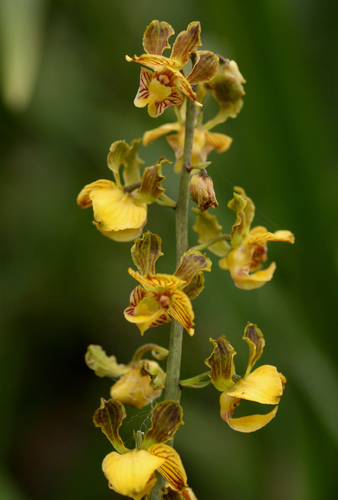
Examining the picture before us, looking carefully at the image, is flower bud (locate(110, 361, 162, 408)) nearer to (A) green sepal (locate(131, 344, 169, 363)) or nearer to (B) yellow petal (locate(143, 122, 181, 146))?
(A) green sepal (locate(131, 344, 169, 363))

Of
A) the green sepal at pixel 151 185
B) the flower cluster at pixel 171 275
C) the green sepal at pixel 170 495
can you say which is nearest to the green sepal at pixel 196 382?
the flower cluster at pixel 171 275

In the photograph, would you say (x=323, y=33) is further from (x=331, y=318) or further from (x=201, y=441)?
(x=201, y=441)

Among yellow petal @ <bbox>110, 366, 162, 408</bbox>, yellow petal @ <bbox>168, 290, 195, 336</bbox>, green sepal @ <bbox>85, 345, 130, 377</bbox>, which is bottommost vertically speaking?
yellow petal @ <bbox>110, 366, 162, 408</bbox>

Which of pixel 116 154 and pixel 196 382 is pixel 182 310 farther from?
pixel 116 154

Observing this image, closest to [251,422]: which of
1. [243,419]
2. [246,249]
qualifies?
[243,419]

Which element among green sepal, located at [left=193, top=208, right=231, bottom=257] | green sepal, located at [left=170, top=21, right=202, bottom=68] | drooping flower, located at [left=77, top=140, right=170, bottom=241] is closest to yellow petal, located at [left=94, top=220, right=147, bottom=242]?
drooping flower, located at [left=77, top=140, right=170, bottom=241]

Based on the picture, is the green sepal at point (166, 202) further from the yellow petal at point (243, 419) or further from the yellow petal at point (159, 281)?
the yellow petal at point (243, 419)
